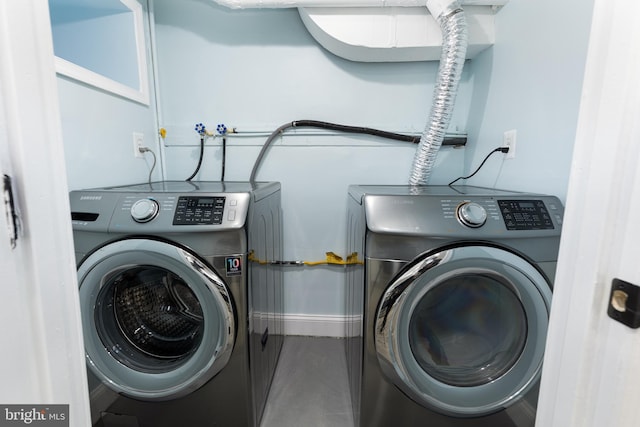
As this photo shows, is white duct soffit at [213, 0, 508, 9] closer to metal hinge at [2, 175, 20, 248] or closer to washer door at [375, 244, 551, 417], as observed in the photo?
washer door at [375, 244, 551, 417]

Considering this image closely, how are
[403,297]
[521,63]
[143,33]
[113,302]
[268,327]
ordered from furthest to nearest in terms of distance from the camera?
[143,33], [268,327], [521,63], [113,302], [403,297]

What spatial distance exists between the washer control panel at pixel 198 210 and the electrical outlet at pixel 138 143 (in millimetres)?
780

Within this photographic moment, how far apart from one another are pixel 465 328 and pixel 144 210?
1.16 meters

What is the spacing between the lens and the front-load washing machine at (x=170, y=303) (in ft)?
2.85

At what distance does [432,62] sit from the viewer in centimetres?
150

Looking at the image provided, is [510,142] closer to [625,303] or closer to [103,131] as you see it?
[625,303]

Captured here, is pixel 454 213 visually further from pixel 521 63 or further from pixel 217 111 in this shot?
pixel 217 111

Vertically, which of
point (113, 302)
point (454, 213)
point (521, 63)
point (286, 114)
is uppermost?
point (521, 63)

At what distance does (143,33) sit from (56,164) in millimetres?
1568

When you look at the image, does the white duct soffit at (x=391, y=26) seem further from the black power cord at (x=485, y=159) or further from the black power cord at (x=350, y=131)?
the black power cord at (x=485, y=159)

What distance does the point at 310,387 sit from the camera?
133 cm

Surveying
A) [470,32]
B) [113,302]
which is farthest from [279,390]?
[470,32]

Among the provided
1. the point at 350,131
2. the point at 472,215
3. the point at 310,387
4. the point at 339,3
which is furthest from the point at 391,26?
the point at 310,387

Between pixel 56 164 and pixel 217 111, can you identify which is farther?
pixel 217 111
